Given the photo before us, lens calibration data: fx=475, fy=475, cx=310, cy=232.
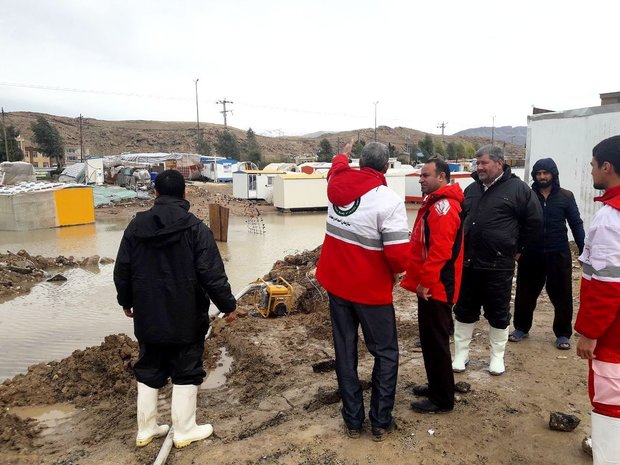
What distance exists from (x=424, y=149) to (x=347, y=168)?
254 ft

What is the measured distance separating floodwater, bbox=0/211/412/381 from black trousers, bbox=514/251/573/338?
→ 5.66 m

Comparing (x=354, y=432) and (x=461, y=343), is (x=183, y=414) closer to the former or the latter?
(x=354, y=432)

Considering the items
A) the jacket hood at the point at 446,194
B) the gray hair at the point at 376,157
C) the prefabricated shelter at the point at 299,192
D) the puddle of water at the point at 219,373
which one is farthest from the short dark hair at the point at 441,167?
the prefabricated shelter at the point at 299,192

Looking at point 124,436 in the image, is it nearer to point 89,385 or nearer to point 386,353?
point 89,385

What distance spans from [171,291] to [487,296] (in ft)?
8.39

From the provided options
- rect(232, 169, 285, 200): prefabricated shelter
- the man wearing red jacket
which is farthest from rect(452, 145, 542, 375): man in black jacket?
rect(232, 169, 285, 200): prefabricated shelter

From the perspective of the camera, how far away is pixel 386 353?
3.13 meters

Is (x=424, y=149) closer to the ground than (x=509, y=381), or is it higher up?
higher up

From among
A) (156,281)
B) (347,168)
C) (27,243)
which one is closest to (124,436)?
(156,281)

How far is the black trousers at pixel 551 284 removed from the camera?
4871mm

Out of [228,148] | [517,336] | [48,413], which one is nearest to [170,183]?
[48,413]

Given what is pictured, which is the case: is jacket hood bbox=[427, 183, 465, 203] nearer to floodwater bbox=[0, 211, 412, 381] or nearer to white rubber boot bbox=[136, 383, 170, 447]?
white rubber boot bbox=[136, 383, 170, 447]

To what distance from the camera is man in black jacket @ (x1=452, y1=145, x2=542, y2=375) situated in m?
3.96

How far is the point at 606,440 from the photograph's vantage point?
2354mm
